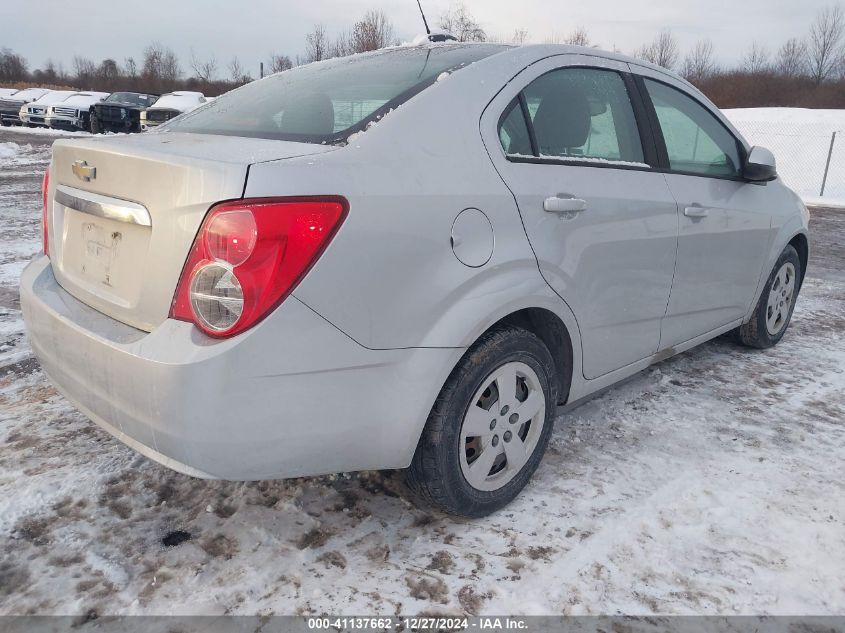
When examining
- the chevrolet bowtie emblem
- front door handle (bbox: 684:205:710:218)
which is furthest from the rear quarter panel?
front door handle (bbox: 684:205:710:218)

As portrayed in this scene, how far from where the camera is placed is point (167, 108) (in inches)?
842

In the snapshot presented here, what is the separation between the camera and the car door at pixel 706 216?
3059 millimetres

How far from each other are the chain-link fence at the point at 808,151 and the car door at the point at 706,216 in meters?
12.7

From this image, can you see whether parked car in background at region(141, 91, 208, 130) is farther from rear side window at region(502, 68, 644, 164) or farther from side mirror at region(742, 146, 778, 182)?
rear side window at region(502, 68, 644, 164)

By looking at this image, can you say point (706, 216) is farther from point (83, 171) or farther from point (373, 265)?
point (83, 171)

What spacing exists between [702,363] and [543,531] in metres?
2.18

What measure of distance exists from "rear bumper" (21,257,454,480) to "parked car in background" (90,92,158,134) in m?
23.6

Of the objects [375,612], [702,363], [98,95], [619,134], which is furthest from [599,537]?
[98,95]

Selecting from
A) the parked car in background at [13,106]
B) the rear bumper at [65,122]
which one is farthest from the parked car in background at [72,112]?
the parked car in background at [13,106]

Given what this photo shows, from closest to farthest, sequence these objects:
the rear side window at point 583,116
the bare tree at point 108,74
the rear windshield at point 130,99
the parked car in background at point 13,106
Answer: the rear side window at point 583,116 → the rear windshield at point 130,99 → the parked car in background at point 13,106 → the bare tree at point 108,74

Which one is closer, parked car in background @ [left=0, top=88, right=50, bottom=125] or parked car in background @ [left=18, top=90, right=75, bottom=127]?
parked car in background @ [left=18, top=90, right=75, bottom=127]

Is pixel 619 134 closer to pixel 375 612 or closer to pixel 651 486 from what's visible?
pixel 651 486

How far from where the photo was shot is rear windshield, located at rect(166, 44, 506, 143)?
213cm

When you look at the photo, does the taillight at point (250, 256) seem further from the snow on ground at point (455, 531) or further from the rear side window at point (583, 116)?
the rear side window at point (583, 116)
